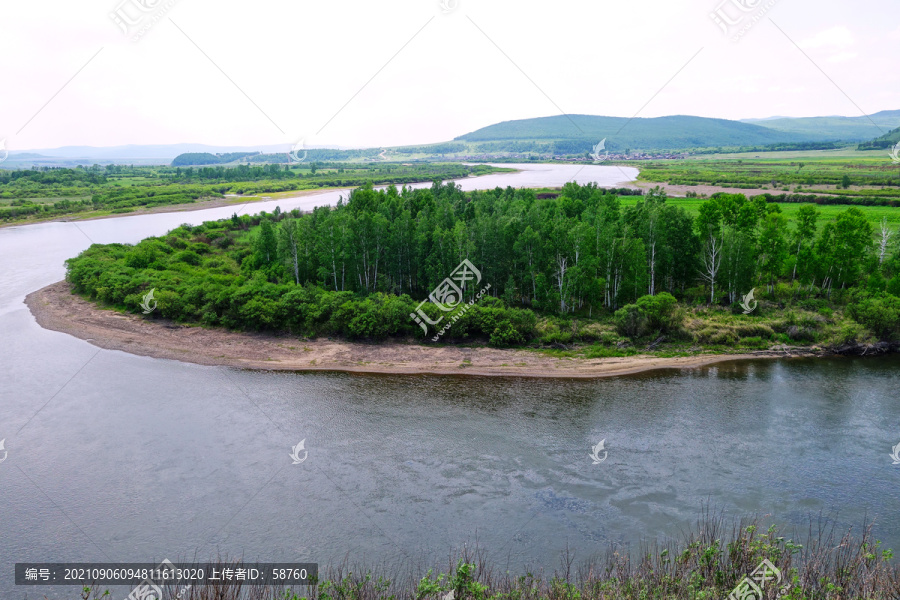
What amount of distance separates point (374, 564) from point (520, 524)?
5640mm

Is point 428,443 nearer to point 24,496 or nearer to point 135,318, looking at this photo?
point 24,496

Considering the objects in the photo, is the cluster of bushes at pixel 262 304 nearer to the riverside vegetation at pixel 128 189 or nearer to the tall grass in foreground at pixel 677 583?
the tall grass in foreground at pixel 677 583

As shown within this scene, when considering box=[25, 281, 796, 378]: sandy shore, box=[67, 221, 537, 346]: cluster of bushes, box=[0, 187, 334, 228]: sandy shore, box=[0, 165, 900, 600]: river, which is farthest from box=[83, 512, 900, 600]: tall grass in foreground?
box=[0, 187, 334, 228]: sandy shore

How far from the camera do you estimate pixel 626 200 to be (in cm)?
8406

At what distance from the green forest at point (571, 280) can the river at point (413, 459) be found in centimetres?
501

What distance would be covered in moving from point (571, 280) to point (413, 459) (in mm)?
21060

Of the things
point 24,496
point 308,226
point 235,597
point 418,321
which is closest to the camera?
point 235,597

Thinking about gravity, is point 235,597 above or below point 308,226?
below

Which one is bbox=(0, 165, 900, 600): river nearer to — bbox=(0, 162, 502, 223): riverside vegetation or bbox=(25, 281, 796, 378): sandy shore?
bbox=(25, 281, 796, 378): sandy shore

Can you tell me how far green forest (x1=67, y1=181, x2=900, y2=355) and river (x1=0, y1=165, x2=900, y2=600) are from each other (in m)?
5.01

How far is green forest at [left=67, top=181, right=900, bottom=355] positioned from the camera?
37.8 meters

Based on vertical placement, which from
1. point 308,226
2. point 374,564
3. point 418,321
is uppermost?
point 308,226

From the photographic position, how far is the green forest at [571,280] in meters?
37.8

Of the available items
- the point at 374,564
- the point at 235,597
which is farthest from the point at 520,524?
the point at 235,597
